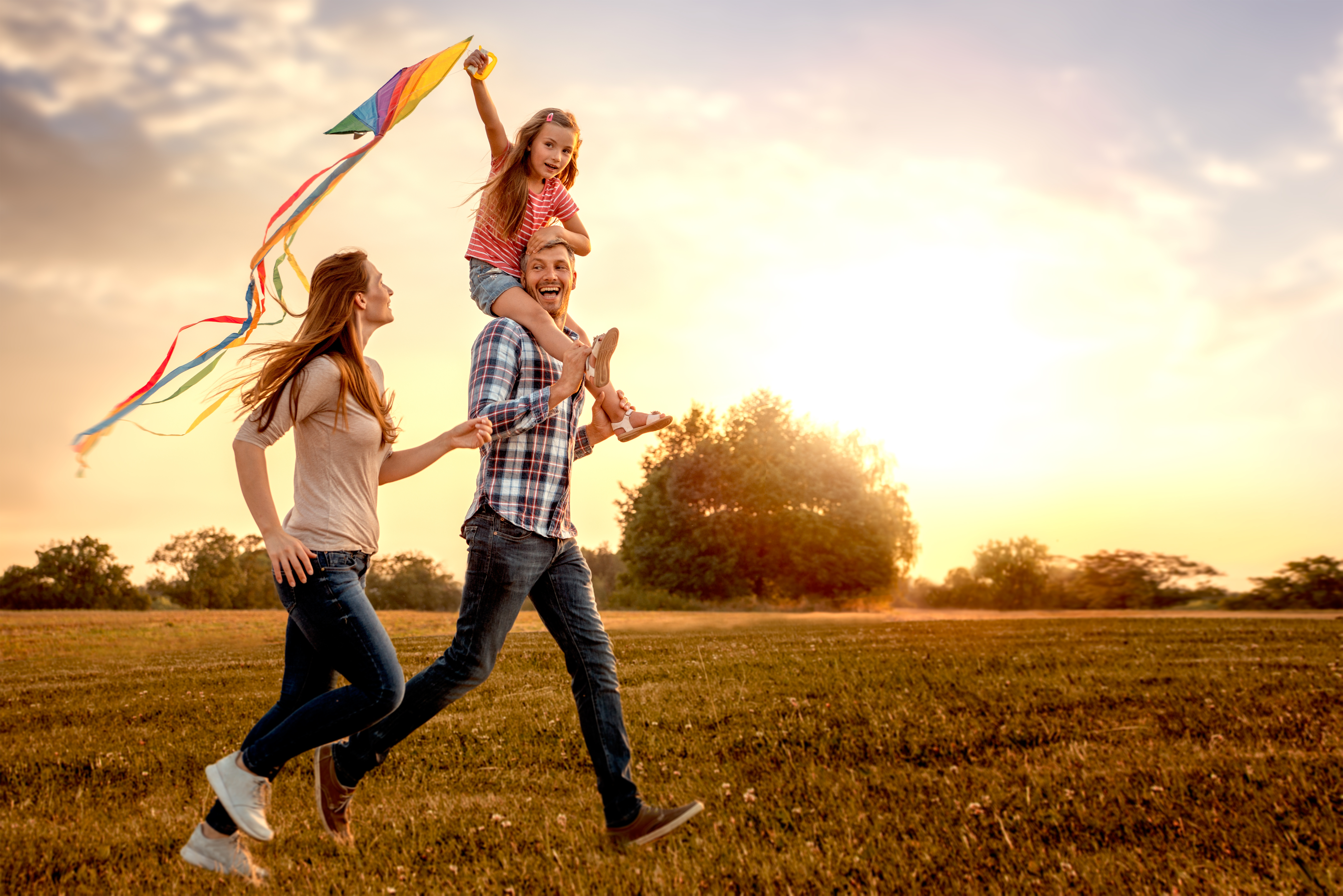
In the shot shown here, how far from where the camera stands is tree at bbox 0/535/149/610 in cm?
3278

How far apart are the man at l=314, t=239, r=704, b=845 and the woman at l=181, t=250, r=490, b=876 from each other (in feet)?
0.70

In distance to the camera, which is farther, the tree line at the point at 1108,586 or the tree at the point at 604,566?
the tree at the point at 604,566

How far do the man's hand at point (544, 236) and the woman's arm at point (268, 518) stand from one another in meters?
1.71

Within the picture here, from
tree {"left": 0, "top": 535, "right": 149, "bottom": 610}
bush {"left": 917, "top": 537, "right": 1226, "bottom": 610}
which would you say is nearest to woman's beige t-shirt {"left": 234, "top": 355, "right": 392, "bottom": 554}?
bush {"left": 917, "top": 537, "right": 1226, "bottom": 610}

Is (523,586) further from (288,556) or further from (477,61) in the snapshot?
(477,61)

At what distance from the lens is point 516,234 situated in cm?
490

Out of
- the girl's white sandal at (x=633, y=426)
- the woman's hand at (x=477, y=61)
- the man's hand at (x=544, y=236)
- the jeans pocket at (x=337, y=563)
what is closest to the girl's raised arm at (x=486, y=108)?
the woman's hand at (x=477, y=61)

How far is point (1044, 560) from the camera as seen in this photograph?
3108 centimetres

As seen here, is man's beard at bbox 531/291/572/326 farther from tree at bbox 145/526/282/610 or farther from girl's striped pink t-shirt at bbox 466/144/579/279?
tree at bbox 145/526/282/610

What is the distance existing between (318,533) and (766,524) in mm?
33692

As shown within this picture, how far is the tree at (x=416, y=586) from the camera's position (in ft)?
116

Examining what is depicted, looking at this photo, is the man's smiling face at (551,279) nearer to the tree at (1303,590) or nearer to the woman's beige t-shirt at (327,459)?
the woman's beige t-shirt at (327,459)

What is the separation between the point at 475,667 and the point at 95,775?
11.9ft

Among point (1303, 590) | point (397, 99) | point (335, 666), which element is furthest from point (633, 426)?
point (1303, 590)
